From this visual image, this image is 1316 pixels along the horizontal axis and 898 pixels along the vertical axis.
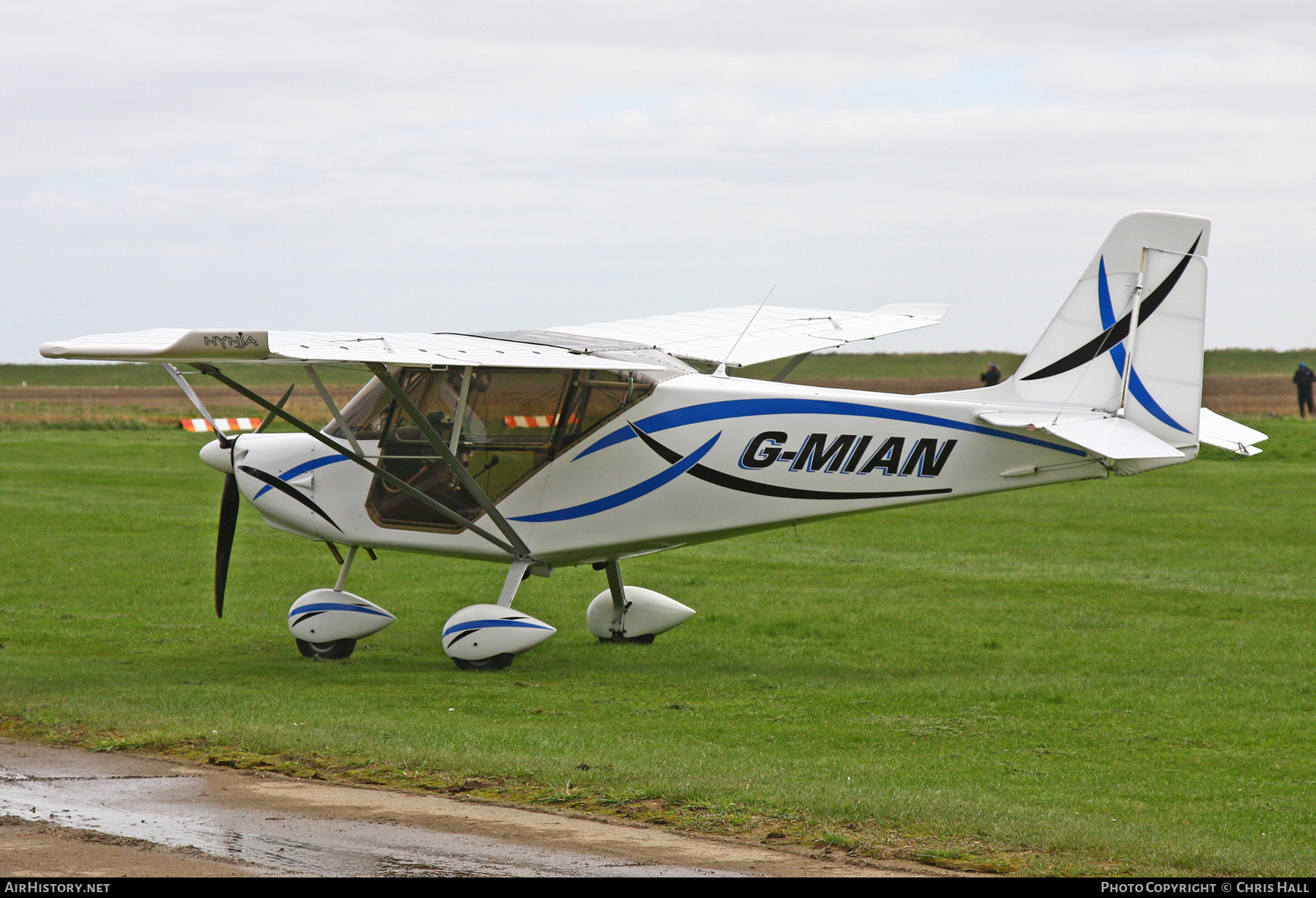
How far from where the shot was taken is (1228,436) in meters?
10.5

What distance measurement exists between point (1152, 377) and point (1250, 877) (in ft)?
16.5

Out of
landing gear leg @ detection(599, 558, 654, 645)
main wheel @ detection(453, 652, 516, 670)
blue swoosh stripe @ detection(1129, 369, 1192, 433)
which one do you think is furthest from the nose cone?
blue swoosh stripe @ detection(1129, 369, 1192, 433)

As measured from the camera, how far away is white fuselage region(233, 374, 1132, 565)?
10062 millimetres

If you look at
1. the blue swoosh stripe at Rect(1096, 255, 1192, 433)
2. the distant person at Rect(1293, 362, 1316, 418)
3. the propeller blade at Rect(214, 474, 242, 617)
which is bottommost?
the propeller blade at Rect(214, 474, 242, 617)

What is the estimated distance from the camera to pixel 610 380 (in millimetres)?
10836

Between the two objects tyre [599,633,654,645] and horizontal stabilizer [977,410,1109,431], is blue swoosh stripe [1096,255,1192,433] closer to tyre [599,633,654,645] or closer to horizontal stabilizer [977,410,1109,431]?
horizontal stabilizer [977,410,1109,431]

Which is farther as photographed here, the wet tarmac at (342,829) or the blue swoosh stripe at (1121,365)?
the blue swoosh stripe at (1121,365)

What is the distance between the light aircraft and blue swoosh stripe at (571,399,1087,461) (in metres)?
0.01

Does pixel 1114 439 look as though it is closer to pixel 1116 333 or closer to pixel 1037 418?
pixel 1037 418

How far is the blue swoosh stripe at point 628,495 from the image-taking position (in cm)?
1048

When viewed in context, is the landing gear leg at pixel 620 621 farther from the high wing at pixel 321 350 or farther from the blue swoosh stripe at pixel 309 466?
the blue swoosh stripe at pixel 309 466

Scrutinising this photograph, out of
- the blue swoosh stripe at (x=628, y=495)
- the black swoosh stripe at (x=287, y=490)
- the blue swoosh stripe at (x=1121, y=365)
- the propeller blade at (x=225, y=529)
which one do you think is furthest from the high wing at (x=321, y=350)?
the blue swoosh stripe at (x=1121, y=365)

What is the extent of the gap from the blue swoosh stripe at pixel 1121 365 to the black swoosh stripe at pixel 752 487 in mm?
1484
